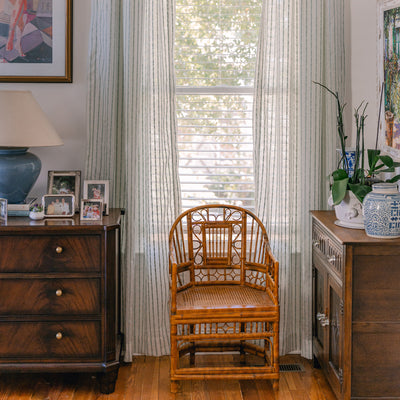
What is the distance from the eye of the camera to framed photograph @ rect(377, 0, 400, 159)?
289 centimetres

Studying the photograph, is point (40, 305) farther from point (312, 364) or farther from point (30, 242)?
point (312, 364)

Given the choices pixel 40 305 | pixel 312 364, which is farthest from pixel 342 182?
pixel 40 305

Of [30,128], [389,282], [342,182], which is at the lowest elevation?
[389,282]

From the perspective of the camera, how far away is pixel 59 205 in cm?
312

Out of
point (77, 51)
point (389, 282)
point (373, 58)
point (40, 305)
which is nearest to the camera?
point (389, 282)

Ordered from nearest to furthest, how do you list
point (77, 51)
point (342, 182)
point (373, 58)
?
point (342, 182) → point (373, 58) → point (77, 51)

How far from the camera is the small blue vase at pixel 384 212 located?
8.41ft

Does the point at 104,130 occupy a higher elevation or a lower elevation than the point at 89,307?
higher

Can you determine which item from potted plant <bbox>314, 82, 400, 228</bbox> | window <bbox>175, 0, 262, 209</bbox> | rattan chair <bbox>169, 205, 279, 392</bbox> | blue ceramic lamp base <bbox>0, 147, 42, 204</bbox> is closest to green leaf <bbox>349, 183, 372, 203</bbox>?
potted plant <bbox>314, 82, 400, 228</bbox>

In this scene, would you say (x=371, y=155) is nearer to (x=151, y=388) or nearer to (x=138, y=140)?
(x=138, y=140)

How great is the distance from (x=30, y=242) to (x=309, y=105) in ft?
5.53

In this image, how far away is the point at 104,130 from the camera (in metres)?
3.39

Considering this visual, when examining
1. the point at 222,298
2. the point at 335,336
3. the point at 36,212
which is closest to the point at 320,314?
the point at 335,336

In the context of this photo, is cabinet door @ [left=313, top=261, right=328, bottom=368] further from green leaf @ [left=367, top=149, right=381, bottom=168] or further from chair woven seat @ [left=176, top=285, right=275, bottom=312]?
green leaf @ [left=367, top=149, right=381, bottom=168]
